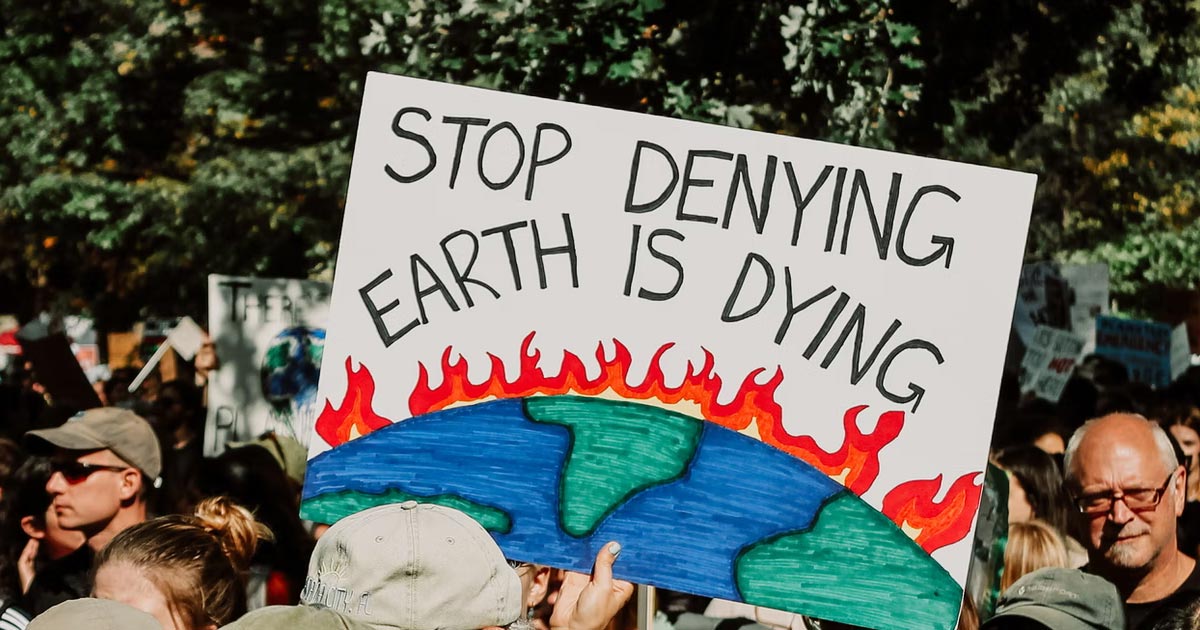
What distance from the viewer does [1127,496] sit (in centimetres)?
352

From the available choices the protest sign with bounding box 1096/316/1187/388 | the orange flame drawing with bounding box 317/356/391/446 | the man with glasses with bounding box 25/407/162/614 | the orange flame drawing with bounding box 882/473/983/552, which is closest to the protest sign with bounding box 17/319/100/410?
the man with glasses with bounding box 25/407/162/614

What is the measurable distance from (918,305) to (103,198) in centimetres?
1541

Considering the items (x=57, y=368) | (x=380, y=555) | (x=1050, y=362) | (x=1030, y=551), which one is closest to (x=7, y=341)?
(x=57, y=368)

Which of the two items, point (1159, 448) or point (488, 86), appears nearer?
point (1159, 448)

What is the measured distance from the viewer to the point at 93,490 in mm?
4250

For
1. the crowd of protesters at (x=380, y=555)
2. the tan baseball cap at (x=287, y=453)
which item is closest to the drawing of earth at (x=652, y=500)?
the crowd of protesters at (x=380, y=555)

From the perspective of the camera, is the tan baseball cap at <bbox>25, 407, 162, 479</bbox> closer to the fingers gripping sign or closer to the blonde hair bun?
the blonde hair bun

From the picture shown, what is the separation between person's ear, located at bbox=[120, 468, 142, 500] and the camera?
4.30 metres

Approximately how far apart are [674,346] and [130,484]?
1.87 meters

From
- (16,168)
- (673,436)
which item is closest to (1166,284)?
(16,168)

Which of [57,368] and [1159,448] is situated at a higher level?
[1159,448]

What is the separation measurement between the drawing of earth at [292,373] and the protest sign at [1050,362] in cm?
484

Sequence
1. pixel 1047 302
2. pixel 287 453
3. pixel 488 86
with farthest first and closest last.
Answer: pixel 1047 302, pixel 488 86, pixel 287 453

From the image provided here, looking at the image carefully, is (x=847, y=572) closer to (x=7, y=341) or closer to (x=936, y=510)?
(x=936, y=510)
